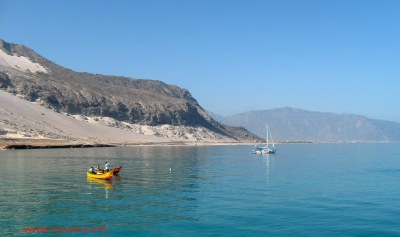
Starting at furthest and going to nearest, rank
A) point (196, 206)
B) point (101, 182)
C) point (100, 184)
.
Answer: point (101, 182)
point (100, 184)
point (196, 206)

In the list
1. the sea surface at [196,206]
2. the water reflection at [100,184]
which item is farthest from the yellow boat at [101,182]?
the sea surface at [196,206]

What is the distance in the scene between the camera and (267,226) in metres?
26.1

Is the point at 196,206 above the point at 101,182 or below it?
below

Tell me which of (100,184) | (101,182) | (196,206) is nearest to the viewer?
(196,206)

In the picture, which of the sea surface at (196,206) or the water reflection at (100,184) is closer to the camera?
the sea surface at (196,206)

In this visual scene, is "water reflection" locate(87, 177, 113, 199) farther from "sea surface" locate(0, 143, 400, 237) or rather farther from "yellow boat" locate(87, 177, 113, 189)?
"sea surface" locate(0, 143, 400, 237)

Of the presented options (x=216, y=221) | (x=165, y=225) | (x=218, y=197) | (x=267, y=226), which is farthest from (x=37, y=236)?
(x=218, y=197)

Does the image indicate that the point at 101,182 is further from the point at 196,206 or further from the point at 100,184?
the point at 196,206

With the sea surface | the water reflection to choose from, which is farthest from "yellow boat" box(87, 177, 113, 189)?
the sea surface

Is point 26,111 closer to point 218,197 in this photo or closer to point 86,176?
point 86,176

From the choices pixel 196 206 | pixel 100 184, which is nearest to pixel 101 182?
pixel 100 184

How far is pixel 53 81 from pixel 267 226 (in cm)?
18809

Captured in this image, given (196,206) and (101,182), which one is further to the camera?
(101,182)

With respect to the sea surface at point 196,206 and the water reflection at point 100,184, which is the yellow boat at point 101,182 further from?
the sea surface at point 196,206
